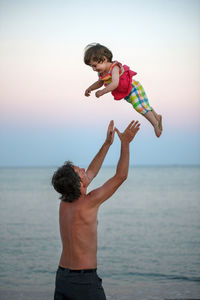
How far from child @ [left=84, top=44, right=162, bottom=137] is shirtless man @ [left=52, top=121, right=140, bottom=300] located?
0.44 meters

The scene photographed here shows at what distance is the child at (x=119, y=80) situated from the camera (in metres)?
3.97

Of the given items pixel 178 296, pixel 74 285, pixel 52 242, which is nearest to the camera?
pixel 74 285

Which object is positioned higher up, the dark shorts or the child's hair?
the child's hair

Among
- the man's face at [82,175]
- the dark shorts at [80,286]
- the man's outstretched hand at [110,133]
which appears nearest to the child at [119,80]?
the man's outstretched hand at [110,133]

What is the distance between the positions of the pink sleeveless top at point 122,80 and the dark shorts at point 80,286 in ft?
4.83

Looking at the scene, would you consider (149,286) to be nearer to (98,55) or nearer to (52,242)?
(52,242)

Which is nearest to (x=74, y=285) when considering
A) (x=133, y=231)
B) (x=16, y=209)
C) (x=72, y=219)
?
(x=72, y=219)

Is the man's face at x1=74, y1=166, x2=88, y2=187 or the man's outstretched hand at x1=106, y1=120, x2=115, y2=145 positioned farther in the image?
the man's outstretched hand at x1=106, y1=120, x2=115, y2=145

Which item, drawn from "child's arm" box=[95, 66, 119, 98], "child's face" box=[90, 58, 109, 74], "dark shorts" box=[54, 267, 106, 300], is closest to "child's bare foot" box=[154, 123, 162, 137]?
"child's arm" box=[95, 66, 119, 98]

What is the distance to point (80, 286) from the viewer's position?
3.66 m

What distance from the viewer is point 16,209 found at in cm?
2556

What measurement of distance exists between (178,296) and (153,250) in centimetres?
541

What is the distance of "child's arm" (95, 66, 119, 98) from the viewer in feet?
12.7

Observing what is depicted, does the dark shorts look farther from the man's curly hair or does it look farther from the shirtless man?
the man's curly hair
